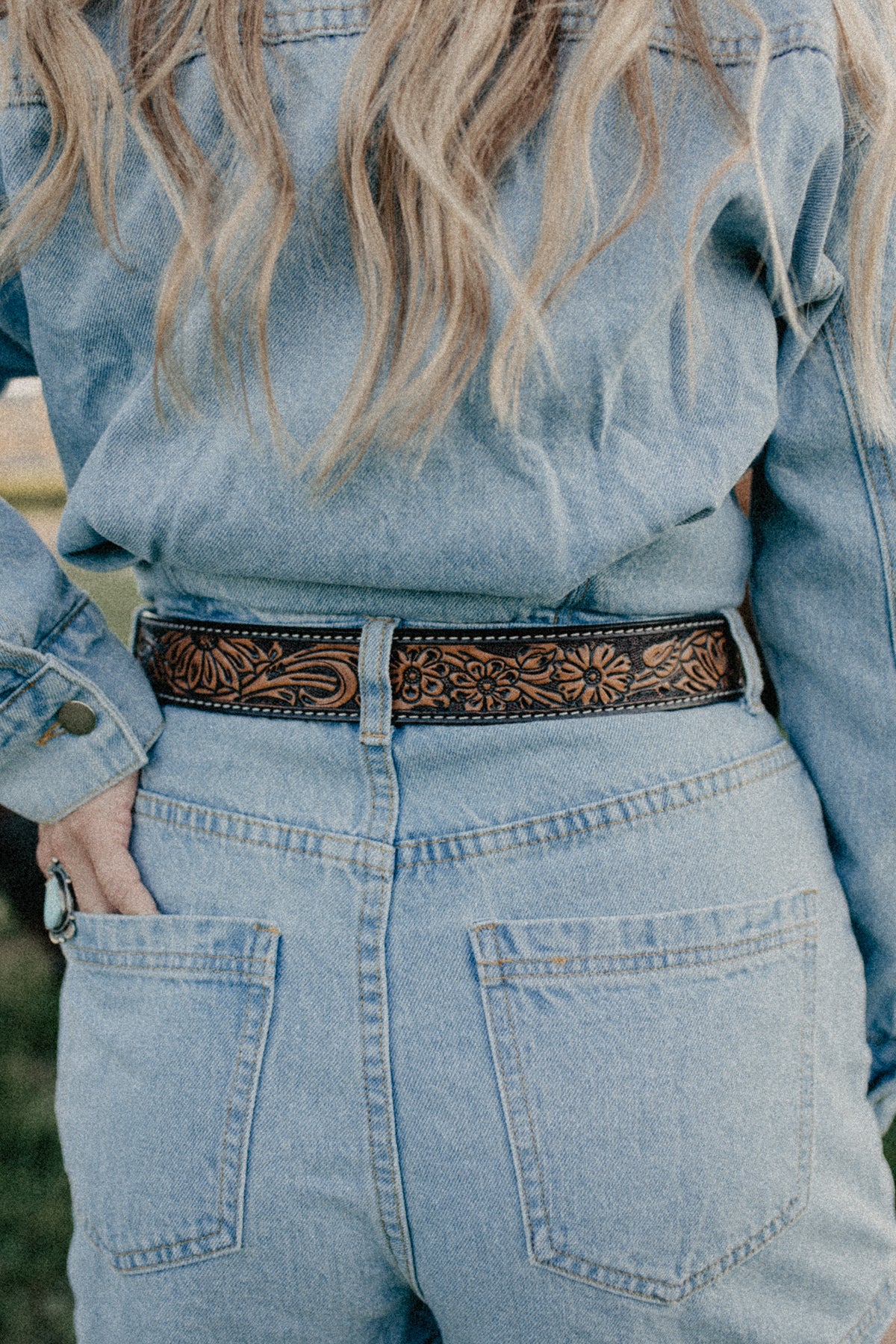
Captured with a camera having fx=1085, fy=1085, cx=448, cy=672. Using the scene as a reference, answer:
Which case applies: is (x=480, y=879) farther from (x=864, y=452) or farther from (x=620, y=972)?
(x=864, y=452)

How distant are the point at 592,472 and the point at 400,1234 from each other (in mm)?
633

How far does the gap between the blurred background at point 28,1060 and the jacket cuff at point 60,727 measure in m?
0.98

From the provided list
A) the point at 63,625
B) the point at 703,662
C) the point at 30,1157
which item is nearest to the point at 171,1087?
the point at 63,625

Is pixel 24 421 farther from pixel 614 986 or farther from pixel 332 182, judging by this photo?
pixel 614 986

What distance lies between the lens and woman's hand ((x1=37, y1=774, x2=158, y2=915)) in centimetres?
96

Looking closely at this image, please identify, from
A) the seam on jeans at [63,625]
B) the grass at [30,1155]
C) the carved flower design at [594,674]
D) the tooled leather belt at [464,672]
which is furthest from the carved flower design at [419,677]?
the grass at [30,1155]

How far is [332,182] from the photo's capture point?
874mm

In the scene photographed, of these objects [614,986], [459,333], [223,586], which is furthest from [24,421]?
[614,986]

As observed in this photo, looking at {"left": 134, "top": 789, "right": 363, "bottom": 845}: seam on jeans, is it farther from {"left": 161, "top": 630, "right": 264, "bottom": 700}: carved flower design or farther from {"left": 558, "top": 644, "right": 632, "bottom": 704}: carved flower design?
{"left": 558, "top": 644, "right": 632, "bottom": 704}: carved flower design

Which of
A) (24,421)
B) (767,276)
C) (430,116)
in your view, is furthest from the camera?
(24,421)

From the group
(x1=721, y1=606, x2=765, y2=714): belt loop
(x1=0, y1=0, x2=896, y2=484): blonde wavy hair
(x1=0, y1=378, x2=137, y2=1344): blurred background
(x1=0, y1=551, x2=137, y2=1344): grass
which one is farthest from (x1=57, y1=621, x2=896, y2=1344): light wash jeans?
(x1=0, y1=551, x2=137, y2=1344): grass

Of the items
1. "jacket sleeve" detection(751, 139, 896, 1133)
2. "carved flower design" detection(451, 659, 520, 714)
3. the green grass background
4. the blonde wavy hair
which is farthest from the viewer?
the green grass background

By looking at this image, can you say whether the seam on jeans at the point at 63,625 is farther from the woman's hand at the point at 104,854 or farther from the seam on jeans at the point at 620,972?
the seam on jeans at the point at 620,972

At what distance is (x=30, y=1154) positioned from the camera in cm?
270
